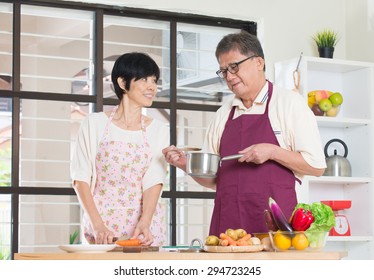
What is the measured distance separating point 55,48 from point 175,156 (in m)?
1.84

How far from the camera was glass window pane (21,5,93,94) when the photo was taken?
15.5 feet

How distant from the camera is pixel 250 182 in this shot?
10.5 feet

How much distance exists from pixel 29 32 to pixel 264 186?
7.10ft

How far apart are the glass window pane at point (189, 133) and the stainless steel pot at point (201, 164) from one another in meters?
1.98

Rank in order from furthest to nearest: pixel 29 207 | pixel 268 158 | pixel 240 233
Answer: pixel 29 207 < pixel 268 158 < pixel 240 233

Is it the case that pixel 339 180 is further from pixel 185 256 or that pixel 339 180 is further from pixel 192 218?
pixel 185 256

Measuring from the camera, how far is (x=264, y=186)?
318cm

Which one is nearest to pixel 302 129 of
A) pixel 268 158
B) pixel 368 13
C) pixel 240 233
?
pixel 268 158

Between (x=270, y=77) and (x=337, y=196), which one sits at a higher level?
(x=270, y=77)

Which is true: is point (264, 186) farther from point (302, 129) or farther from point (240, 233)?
point (240, 233)

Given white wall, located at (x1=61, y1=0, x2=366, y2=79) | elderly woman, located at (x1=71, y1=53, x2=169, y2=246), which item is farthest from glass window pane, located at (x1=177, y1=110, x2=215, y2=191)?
elderly woman, located at (x1=71, y1=53, x2=169, y2=246)

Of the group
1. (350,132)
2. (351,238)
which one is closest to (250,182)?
(351,238)

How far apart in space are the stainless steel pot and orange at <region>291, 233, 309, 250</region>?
596mm

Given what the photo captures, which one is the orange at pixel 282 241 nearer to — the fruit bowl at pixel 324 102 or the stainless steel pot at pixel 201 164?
the stainless steel pot at pixel 201 164
